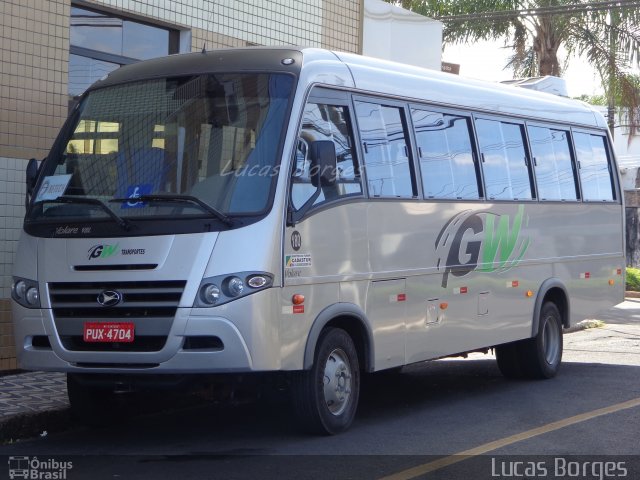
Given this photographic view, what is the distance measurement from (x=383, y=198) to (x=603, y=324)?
11.7 meters

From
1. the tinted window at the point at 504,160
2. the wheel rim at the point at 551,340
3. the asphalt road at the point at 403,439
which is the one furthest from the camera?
the wheel rim at the point at 551,340

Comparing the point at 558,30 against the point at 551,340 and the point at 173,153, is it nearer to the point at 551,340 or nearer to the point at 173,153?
the point at 551,340

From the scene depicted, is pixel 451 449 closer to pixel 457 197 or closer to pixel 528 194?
pixel 457 197

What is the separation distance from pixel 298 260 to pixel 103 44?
17.7 ft

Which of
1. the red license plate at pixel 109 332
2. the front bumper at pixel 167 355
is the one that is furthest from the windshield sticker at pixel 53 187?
the red license plate at pixel 109 332

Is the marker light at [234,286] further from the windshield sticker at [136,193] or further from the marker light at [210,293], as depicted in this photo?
the windshield sticker at [136,193]

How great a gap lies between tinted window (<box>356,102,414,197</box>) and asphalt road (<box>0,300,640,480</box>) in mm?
2048

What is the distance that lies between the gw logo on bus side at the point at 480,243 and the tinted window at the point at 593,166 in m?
Result: 1.85

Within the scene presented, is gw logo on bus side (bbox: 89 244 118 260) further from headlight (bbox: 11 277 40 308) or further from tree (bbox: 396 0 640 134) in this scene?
tree (bbox: 396 0 640 134)

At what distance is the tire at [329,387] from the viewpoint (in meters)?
8.76

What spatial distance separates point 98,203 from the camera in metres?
8.63

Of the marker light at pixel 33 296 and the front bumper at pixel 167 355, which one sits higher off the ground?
the marker light at pixel 33 296

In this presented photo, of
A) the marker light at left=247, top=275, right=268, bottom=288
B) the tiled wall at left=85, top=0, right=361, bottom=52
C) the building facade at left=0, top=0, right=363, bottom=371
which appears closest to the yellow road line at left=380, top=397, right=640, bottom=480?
the marker light at left=247, top=275, right=268, bottom=288

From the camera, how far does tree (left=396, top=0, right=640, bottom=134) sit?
82.9ft
